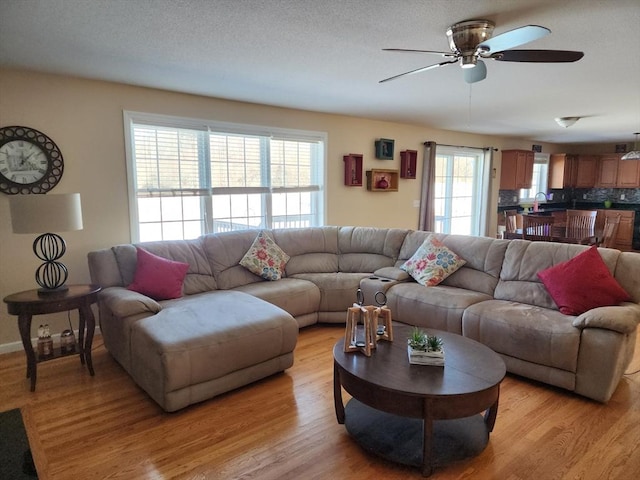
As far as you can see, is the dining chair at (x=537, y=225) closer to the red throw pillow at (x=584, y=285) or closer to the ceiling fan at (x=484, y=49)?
the red throw pillow at (x=584, y=285)

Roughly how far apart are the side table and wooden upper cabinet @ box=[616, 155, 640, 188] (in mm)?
10611

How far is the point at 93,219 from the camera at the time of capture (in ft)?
12.1

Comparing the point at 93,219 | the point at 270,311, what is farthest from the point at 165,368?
the point at 93,219

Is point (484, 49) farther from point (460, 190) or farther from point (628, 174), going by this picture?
point (628, 174)

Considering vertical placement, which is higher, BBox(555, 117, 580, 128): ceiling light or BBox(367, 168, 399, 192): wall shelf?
BBox(555, 117, 580, 128): ceiling light

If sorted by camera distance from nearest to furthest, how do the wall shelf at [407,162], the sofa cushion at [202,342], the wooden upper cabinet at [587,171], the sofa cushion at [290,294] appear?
the sofa cushion at [202,342]
the sofa cushion at [290,294]
the wall shelf at [407,162]
the wooden upper cabinet at [587,171]

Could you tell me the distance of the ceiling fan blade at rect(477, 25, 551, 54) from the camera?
6.12 feet

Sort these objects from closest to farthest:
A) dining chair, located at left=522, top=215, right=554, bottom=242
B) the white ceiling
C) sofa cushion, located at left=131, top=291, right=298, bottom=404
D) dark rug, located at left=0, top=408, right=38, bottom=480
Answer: dark rug, located at left=0, top=408, right=38, bottom=480, the white ceiling, sofa cushion, located at left=131, top=291, right=298, bottom=404, dining chair, located at left=522, top=215, right=554, bottom=242

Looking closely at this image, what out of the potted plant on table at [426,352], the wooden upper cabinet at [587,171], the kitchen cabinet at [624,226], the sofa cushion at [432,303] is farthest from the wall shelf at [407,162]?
the wooden upper cabinet at [587,171]

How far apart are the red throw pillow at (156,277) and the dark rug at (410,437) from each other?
6.04 feet

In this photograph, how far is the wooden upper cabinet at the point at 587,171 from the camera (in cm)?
925

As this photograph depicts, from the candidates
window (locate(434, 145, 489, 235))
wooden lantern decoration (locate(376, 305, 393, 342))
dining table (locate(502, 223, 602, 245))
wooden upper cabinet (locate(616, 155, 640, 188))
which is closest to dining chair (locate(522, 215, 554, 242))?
dining table (locate(502, 223, 602, 245))

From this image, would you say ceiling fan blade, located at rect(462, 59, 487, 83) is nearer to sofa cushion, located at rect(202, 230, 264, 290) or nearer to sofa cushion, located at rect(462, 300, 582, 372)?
sofa cushion, located at rect(462, 300, 582, 372)

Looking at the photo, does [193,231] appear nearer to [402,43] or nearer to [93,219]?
[93,219]
